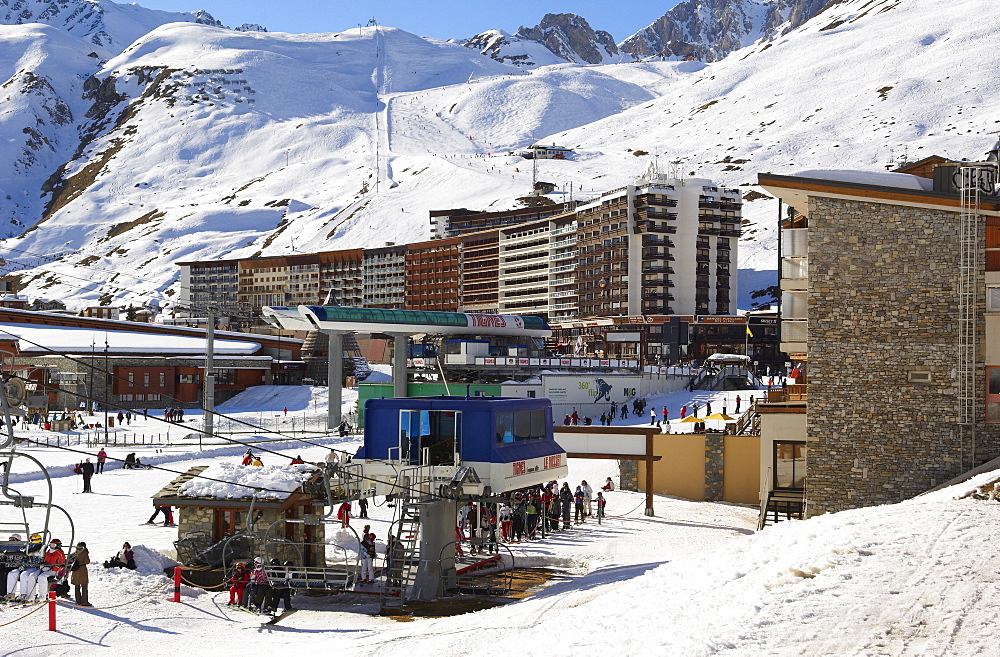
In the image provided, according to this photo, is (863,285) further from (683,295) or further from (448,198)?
(448,198)

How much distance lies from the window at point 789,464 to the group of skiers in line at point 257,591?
50.5 ft

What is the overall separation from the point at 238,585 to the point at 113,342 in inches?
2747

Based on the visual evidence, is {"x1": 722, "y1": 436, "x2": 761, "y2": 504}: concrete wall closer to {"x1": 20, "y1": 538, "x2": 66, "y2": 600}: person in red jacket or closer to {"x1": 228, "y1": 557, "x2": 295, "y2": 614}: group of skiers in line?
{"x1": 228, "y1": 557, "x2": 295, "y2": 614}: group of skiers in line

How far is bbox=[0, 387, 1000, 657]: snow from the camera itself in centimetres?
1316

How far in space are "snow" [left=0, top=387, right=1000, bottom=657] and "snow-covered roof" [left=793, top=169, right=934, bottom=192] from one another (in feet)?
28.2

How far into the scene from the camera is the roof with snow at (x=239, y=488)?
23.8 metres

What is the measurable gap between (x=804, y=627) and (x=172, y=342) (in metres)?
83.1

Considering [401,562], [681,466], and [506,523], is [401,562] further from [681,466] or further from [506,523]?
[681,466]

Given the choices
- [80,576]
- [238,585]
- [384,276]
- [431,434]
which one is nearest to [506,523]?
[431,434]

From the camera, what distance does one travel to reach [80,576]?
68.3 feet

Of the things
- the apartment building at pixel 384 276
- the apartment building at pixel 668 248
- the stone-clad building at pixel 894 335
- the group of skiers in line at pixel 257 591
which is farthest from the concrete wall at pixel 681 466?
the apartment building at pixel 384 276

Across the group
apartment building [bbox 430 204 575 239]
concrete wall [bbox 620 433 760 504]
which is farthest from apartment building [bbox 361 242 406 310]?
concrete wall [bbox 620 433 760 504]

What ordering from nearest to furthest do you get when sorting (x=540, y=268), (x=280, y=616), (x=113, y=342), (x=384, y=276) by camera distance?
(x=280, y=616)
(x=113, y=342)
(x=540, y=268)
(x=384, y=276)

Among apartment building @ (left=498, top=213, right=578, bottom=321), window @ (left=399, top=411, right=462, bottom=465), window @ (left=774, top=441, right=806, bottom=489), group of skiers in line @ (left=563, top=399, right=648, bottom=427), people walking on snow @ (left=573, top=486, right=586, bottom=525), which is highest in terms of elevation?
apartment building @ (left=498, top=213, right=578, bottom=321)
